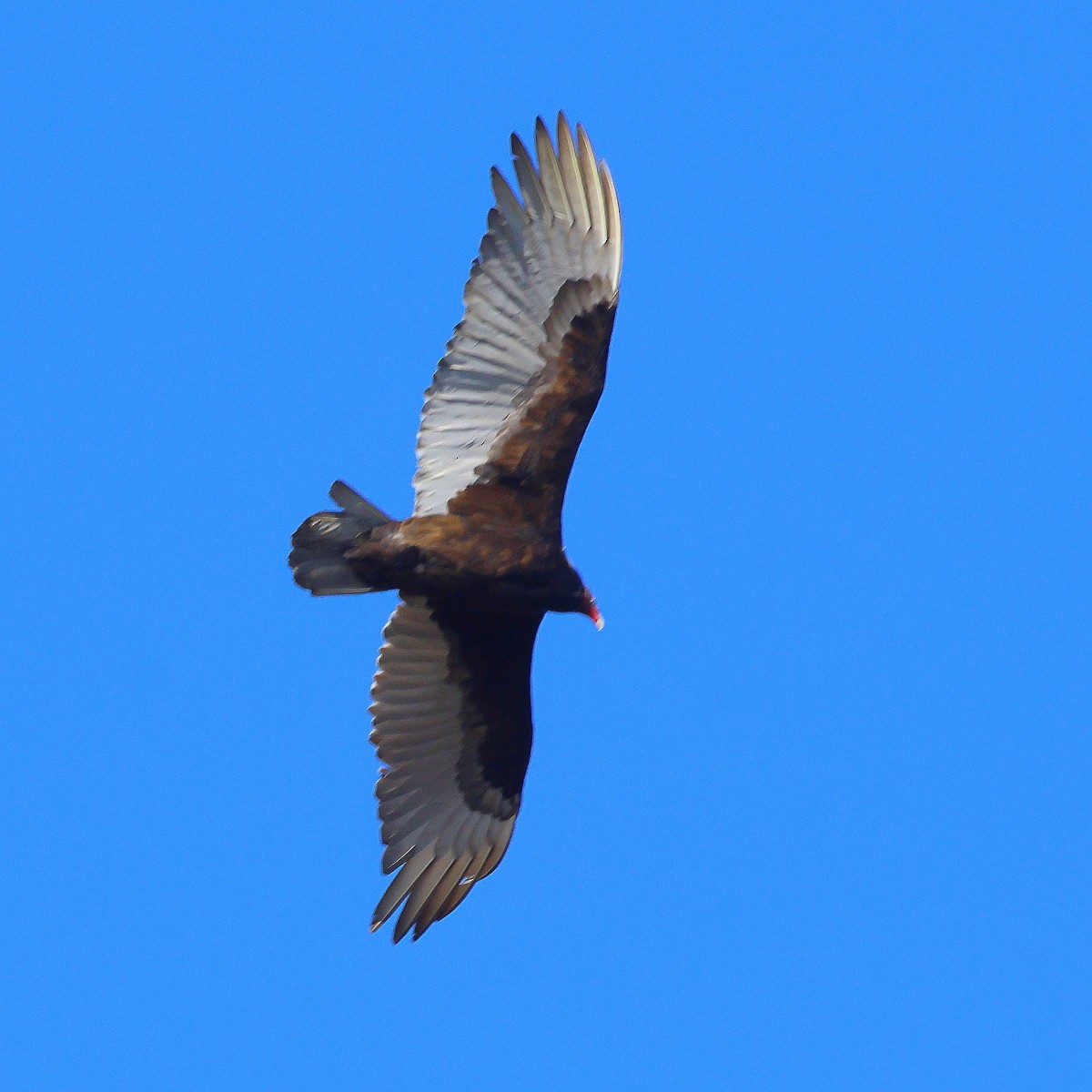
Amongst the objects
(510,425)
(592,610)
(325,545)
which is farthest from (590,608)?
(325,545)

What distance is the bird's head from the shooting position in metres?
10.5

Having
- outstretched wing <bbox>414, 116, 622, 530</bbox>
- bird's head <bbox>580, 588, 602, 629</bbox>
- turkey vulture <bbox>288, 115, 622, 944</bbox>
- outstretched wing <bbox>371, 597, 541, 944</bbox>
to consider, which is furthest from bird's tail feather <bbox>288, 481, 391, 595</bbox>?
bird's head <bbox>580, 588, 602, 629</bbox>

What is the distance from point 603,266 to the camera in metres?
10.2

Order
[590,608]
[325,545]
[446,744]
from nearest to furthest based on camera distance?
[325,545] < [590,608] < [446,744]

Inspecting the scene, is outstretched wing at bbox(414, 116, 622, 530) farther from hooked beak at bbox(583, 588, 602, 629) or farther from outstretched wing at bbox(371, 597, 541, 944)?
outstretched wing at bbox(371, 597, 541, 944)

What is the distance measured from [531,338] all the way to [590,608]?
4.54 ft

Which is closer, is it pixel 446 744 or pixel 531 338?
pixel 531 338

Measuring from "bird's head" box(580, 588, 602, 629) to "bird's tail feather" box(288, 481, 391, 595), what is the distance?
1128mm

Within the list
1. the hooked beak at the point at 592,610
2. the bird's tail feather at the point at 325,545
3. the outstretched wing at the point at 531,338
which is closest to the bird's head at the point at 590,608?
the hooked beak at the point at 592,610

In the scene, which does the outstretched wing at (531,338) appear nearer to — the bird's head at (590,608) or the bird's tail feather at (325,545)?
the bird's tail feather at (325,545)

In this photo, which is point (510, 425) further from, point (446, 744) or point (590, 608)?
point (446, 744)

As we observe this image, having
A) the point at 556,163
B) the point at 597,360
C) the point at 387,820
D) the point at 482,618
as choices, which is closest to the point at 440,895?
the point at 387,820

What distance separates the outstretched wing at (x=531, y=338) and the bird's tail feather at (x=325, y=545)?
33cm

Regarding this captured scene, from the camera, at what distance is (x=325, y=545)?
10.2 m
